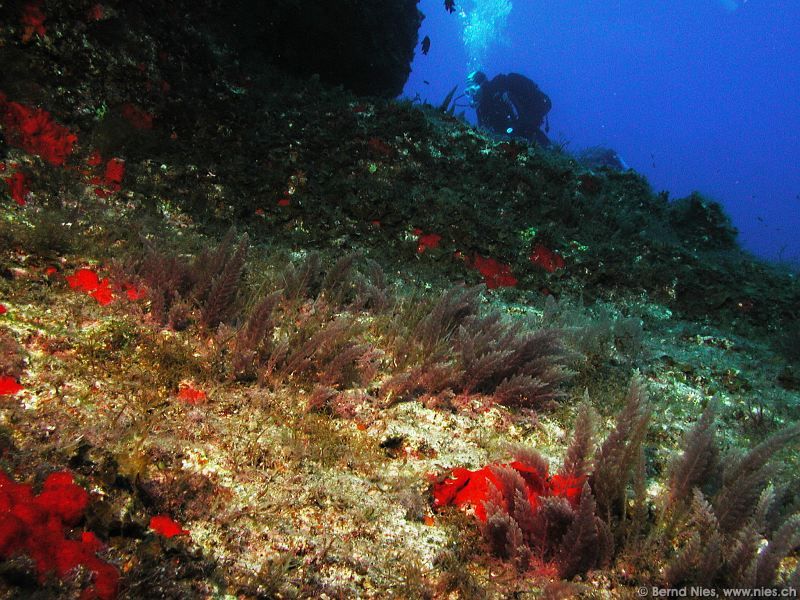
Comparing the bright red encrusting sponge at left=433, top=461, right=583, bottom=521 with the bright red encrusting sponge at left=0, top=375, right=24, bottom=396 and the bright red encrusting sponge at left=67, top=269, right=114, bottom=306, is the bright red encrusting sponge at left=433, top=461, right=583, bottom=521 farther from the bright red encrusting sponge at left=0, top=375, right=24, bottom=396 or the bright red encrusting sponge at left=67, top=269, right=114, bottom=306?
the bright red encrusting sponge at left=67, top=269, right=114, bottom=306

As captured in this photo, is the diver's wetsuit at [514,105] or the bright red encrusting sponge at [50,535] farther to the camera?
the diver's wetsuit at [514,105]

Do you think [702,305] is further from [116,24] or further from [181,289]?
[116,24]

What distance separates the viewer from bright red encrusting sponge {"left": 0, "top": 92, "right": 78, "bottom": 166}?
221 inches

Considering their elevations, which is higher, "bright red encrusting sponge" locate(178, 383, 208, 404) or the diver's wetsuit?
the diver's wetsuit

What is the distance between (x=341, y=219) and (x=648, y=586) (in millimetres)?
6793

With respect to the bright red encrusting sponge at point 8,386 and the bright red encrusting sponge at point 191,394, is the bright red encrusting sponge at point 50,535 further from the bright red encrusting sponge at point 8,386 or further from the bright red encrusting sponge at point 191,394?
the bright red encrusting sponge at point 191,394

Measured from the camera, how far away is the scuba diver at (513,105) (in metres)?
29.5

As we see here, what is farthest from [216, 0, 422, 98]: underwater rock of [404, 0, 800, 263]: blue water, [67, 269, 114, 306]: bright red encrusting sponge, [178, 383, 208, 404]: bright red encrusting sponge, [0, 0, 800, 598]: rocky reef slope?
[404, 0, 800, 263]: blue water

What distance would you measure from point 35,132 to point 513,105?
1156 inches

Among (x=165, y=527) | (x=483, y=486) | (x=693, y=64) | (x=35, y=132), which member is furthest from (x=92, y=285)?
(x=693, y=64)

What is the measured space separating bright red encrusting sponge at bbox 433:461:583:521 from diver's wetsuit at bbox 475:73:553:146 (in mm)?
30226

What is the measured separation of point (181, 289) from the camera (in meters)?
3.77

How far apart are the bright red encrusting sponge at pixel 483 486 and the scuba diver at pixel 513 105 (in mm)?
30226

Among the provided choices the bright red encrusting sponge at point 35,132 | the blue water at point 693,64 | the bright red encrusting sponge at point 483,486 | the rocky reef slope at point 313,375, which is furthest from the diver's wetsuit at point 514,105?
the blue water at point 693,64
